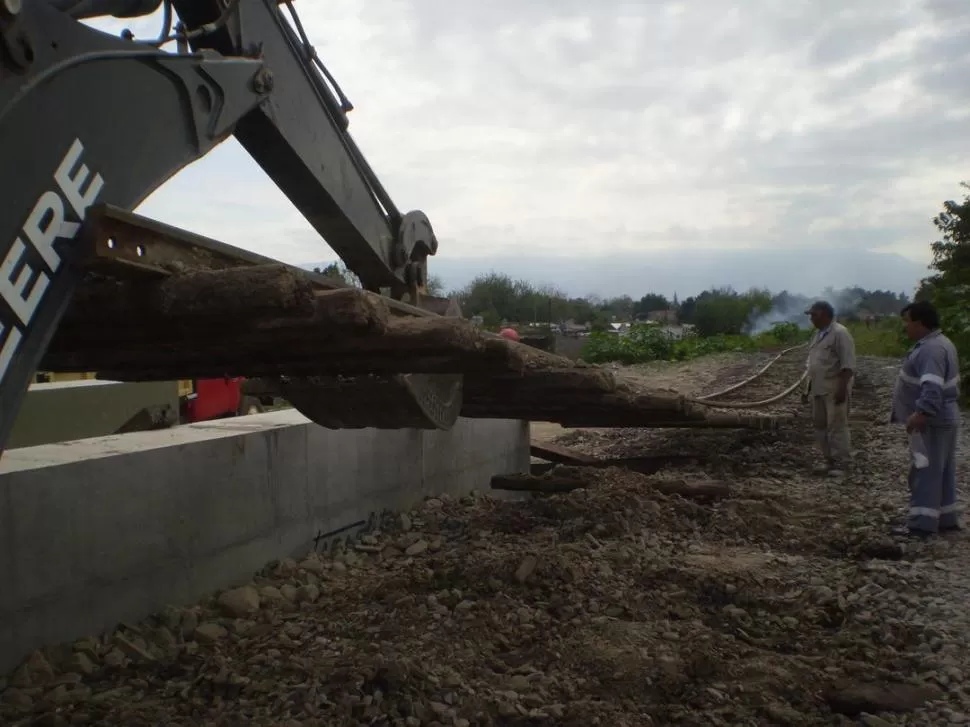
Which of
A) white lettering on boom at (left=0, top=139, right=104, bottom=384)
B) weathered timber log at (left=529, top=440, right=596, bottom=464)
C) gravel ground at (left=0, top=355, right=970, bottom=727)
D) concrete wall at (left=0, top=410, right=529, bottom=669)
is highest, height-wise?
white lettering on boom at (left=0, top=139, right=104, bottom=384)

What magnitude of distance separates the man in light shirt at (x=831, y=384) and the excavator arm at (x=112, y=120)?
246 inches

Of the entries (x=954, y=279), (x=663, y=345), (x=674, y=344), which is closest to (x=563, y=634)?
(x=954, y=279)

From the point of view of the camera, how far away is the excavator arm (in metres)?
1.89

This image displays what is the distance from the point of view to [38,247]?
1.93 metres

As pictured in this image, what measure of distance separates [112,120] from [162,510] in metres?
2.66

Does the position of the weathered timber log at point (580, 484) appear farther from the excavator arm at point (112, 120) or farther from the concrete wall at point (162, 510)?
the excavator arm at point (112, 120)

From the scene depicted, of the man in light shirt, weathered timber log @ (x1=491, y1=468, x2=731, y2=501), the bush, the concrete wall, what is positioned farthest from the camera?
the bush

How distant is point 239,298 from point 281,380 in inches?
90.9

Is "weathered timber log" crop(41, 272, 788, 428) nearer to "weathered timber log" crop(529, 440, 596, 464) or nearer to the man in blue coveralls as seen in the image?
the man in blue coveralls

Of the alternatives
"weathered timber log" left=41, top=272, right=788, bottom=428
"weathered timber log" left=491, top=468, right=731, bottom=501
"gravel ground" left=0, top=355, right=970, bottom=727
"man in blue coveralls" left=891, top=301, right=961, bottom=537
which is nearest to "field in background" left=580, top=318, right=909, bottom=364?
"weathered timber log" left=491, top=468, right=731, bottom=501

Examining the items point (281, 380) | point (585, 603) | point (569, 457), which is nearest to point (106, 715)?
point (281, 380)

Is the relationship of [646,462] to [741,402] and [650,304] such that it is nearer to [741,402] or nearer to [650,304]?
[741,402]

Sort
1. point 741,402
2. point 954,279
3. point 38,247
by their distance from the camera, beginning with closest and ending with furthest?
point 38,247
point 741,402
point 954,279

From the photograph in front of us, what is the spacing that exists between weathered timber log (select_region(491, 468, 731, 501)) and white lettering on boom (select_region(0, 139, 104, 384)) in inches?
228
